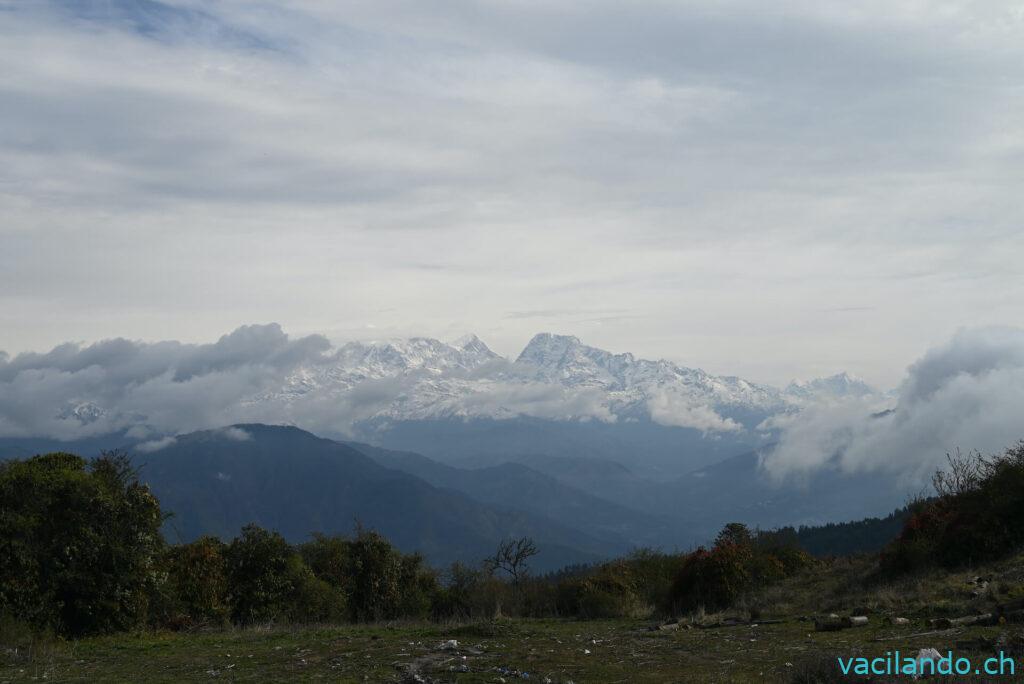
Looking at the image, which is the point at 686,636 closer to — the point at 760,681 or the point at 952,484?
the point at 760,681

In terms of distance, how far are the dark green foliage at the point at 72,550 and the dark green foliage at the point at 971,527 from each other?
99.4 feet

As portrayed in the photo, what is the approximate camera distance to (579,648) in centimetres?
2267

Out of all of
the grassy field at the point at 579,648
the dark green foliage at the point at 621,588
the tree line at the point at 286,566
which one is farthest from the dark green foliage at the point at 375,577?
the grassy field at the point at 579,648

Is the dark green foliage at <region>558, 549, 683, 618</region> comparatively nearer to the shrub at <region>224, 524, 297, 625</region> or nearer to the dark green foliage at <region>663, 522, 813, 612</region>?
the dark green foliage at <region>663, 522, 813, 612</region>

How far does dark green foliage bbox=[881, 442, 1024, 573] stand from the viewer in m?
30.7

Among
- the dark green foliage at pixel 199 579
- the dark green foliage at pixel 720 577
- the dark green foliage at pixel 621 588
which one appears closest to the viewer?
the dark green foliage at pixel 720 577

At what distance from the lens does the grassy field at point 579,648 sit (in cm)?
1775

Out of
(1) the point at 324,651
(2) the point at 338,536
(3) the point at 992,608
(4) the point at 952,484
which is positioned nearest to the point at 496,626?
(1) the point at 324,651

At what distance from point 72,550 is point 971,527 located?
34.2 m

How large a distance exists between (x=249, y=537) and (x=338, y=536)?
14047mm

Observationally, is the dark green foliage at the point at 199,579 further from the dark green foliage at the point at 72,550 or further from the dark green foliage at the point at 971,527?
the dark green foliage at the point at 971,527

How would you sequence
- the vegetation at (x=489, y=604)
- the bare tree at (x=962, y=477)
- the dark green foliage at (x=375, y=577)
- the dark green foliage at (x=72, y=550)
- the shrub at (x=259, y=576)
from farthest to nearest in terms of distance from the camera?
1. the dark green foliage at (x=375, y=577)
2. the shrub at (x=259, y=576)
3. the bare tree at (x=962, y=477)
4. the dark green foliage at (x=72, y=550)
5. the vegetation at (x=489, y=604)

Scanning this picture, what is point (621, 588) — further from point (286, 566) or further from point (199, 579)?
point (199, 579)

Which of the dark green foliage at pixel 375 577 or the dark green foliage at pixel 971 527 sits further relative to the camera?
the dark green foliage at pixel 375 577
